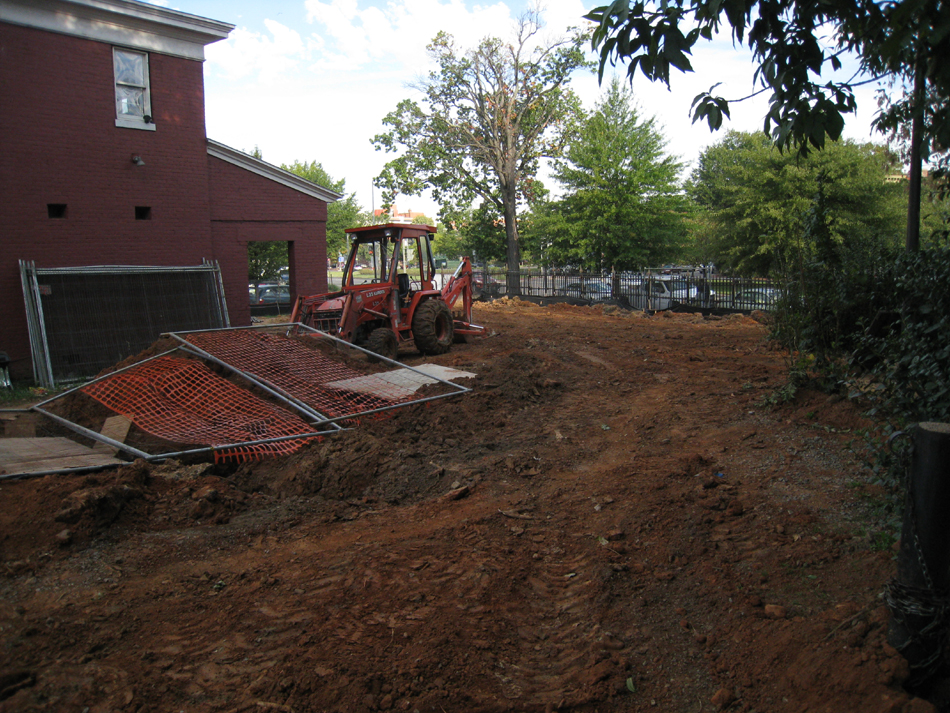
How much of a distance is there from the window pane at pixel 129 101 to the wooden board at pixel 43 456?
9.65 metres

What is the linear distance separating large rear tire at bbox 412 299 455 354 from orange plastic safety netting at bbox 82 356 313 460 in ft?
17.3

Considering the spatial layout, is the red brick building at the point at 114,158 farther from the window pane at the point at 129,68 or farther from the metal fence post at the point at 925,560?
the metal fence post at the point at 925,560

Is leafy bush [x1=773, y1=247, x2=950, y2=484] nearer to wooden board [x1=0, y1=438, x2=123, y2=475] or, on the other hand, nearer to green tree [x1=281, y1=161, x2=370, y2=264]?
wooden board [x1=0, y1=438, x2=123, y2=475]

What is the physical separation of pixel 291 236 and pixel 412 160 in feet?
73.0

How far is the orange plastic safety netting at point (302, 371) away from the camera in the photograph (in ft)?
30.8

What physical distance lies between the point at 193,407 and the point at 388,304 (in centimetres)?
575

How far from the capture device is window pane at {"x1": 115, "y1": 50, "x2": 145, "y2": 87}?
14.4 metres

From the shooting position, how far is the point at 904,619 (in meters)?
3.17

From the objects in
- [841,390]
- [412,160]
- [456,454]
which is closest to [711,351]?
[841,390]

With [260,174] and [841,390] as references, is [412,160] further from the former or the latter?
[841,390]

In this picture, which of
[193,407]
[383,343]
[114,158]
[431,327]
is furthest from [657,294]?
[193,407]

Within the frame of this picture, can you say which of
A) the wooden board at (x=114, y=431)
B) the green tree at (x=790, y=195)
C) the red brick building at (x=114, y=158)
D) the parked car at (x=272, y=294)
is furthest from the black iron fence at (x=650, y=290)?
the wooden board at (x=114, y=431)

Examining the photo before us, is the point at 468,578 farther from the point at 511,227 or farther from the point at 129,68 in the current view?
the point at 511,227

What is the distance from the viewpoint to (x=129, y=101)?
14.6m
